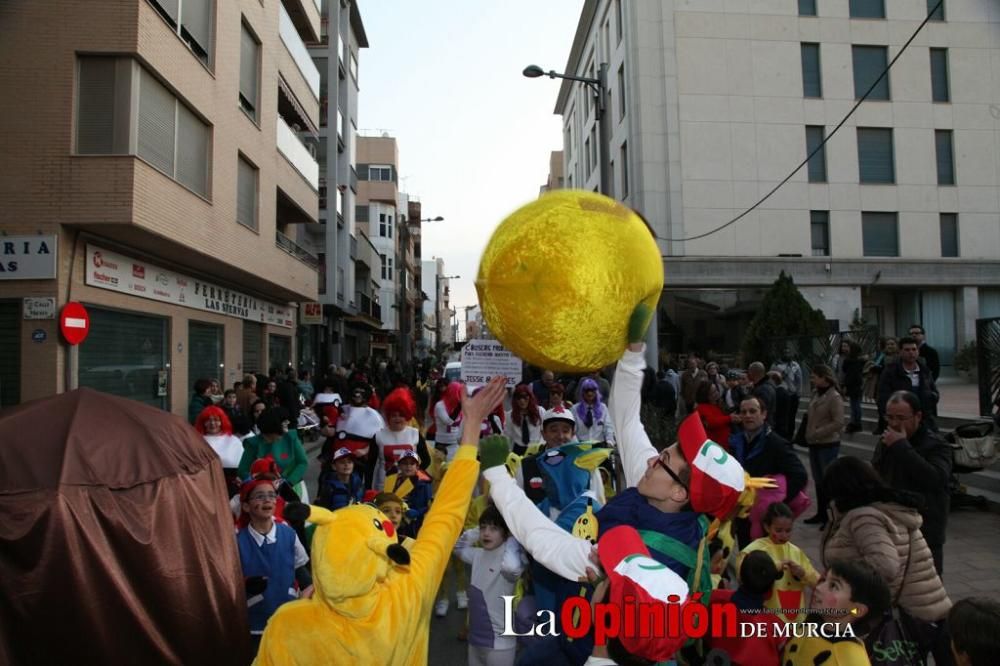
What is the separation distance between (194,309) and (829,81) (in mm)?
26035

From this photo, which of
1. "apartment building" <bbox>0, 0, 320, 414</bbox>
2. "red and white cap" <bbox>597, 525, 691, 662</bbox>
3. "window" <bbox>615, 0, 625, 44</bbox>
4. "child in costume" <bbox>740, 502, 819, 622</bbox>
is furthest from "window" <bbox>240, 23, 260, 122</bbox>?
"window" <bbox>615, 0, 625, 44</bbox>

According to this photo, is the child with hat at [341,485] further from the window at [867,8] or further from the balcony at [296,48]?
the window at [867,8]

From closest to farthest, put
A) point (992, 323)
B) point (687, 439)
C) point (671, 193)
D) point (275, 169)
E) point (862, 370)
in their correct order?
point (687, 439) < point (992, 323) < point (862, 370) < point (275, 169) < point (671, 193)

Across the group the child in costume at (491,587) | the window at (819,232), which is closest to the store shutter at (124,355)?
the child in costume at (491,587)

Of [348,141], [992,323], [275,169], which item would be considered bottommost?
[992,323]

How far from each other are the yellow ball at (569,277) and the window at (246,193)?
47.4ft

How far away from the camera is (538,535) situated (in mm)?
2281

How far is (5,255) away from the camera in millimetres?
9555

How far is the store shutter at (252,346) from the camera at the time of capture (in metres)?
18.0

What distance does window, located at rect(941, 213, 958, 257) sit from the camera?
27609mm

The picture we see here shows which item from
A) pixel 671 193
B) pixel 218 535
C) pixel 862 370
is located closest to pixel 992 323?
pixel 862 370

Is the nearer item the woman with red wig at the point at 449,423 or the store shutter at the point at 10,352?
the woman with red wig at the point at 449,423

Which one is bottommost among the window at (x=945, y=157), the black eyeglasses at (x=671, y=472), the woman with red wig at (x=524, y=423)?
the woman with red wig at (x=524, y=423)

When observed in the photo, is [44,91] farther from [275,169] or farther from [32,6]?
[275,169]
